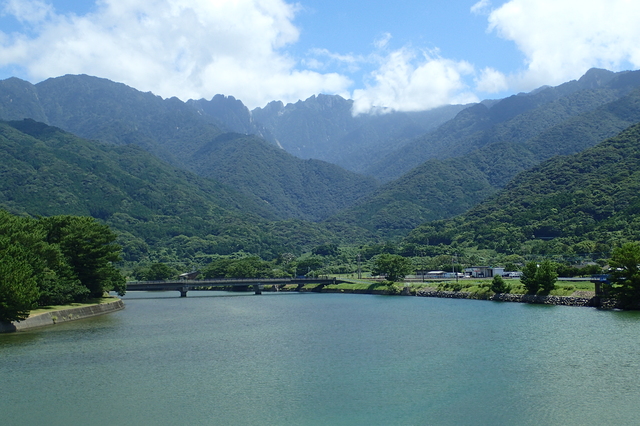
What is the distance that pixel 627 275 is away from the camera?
62.5m

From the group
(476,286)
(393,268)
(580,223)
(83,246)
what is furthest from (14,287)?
(580,223)

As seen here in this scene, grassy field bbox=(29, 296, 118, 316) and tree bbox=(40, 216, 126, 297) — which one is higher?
tree bbox=(40, 216, 126, 297)

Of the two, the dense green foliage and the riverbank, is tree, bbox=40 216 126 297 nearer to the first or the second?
the dense green foliage

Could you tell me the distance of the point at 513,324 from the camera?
59125 mm

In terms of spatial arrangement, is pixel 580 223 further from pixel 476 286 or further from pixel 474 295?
pixel 474 295

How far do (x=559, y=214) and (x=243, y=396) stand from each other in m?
168

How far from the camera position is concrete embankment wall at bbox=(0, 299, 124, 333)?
58312 millimetres

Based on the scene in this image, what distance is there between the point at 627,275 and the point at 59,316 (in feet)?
206

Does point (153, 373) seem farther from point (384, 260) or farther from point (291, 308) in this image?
point (384, 260)

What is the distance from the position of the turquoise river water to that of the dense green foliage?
424 cm

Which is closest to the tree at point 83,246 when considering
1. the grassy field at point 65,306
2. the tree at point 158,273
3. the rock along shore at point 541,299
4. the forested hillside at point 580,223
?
the grassy field at point 65,306

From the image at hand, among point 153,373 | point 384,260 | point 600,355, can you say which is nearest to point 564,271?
point 384,260

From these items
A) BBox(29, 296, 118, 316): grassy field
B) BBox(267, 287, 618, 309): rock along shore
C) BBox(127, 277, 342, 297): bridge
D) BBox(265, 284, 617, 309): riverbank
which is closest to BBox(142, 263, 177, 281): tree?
BBox(127, 277, 342, 297): bridge

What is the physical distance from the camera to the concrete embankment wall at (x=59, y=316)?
5831 centimetres
